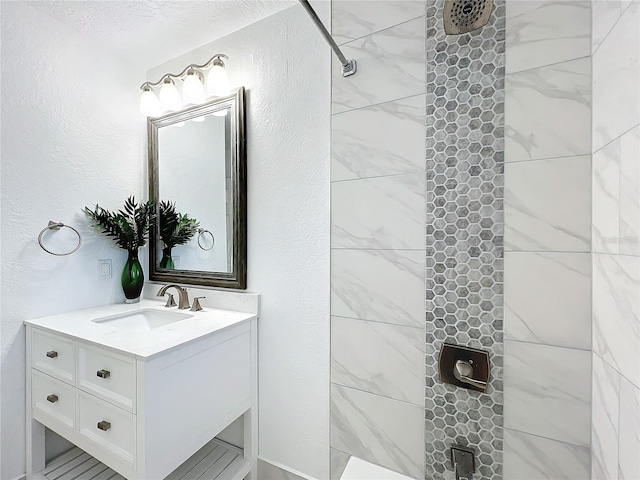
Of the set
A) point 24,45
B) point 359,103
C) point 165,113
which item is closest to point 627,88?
point 359,103

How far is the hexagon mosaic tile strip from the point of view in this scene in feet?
3.26

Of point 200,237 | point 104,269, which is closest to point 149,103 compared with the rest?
point 200,237

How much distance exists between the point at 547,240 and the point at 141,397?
4.56 ft

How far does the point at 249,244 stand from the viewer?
5.06 ft

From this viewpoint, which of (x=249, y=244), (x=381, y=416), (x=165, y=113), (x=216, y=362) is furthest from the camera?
(x=165, y=113)

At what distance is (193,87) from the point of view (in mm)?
1602

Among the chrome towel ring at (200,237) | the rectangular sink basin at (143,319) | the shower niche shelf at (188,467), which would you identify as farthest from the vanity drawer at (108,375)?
the chrome towel ring at (200,237)

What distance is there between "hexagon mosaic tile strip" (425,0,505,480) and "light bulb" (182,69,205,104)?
114cm

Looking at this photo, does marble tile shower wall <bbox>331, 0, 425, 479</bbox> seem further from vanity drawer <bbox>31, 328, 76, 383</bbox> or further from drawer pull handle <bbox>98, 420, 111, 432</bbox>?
vanity drawer <bbox>31, 328, 76, 383</bbox>

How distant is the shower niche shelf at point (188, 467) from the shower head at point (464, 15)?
6.57 feet

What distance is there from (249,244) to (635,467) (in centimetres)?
142

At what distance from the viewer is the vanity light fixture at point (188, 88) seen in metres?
1.53

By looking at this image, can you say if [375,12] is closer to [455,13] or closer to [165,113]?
[455,13]

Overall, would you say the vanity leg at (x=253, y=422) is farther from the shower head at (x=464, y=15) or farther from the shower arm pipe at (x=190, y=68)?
the shower head at (x=464, y=15)
